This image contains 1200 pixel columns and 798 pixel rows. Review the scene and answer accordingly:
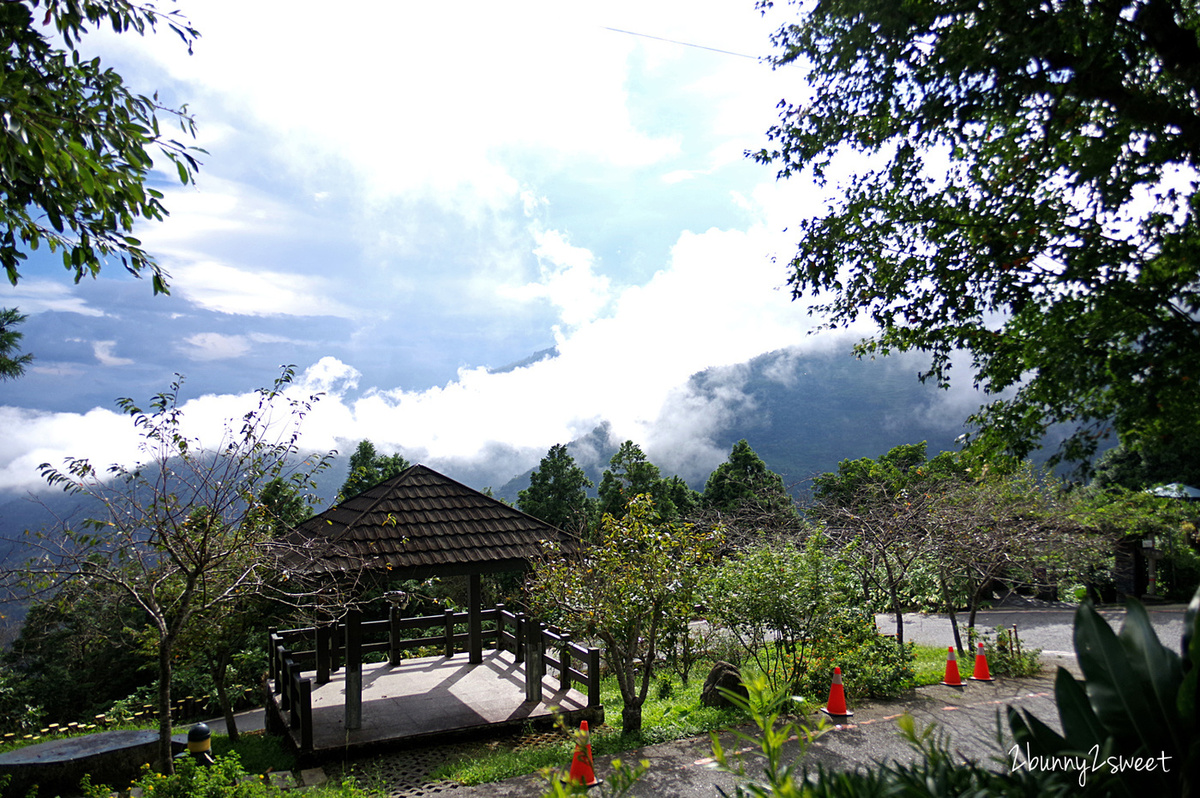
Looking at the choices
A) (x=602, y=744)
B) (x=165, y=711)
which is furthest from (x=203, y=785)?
(x=602, y=744)

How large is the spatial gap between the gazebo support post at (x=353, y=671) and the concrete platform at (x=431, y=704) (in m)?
0.19

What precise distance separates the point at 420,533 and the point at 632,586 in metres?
3.50

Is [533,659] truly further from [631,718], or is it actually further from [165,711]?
[165,711]

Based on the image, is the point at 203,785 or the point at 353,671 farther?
the point at 353,671

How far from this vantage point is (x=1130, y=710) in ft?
7.58

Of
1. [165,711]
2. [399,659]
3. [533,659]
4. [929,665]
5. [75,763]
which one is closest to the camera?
[165,711]

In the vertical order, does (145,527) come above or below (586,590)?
above

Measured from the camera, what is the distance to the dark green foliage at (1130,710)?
7.29ft

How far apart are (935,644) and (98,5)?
60.5 feet

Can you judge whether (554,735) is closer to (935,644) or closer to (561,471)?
(935,644)

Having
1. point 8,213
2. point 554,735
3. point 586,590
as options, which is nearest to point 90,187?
point 8,213

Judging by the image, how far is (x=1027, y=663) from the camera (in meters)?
11.4

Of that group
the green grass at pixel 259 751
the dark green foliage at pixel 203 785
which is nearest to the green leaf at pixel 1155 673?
the dark green foliage at pixel 203 785

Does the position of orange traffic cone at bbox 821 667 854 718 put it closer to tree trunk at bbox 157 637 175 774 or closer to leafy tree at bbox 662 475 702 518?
tree trunk at bbox 157 637 175 774
